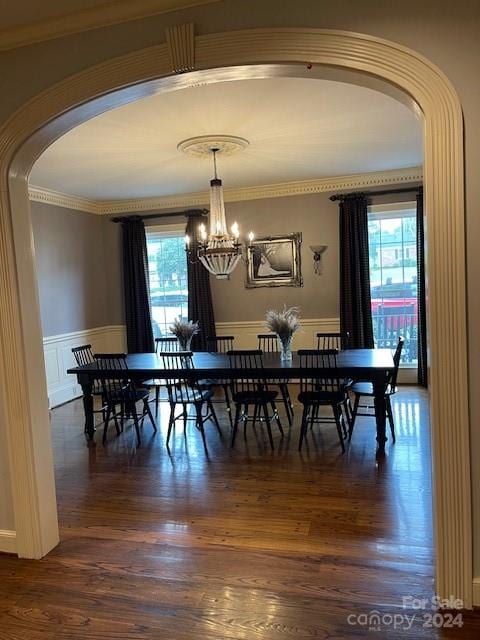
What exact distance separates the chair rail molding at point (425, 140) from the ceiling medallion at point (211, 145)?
1.98 meters

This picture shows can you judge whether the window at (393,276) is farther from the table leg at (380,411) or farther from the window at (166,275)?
the window at (166,275)

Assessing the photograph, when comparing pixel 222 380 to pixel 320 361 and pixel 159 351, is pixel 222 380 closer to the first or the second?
pixel 320 361

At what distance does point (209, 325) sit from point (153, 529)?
14.0 ft

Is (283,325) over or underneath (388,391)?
over

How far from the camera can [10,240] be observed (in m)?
2.54

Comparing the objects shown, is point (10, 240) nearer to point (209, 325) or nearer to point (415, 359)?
point (209, 325)

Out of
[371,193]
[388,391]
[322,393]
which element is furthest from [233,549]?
[371,193]

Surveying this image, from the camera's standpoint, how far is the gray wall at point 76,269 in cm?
624

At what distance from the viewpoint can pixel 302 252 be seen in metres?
6.73

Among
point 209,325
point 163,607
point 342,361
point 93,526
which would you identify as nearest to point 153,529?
point 93,526

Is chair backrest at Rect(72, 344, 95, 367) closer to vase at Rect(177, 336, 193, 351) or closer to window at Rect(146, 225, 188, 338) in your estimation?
vase at Rect(177, 336, 193, 351)

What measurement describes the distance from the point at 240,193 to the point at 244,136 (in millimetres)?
2453

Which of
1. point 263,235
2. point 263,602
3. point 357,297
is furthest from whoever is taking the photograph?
point 263,235

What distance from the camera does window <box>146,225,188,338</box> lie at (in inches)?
286
